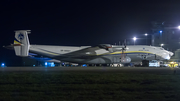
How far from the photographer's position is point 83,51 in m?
43.7

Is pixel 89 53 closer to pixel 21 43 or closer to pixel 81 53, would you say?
pixel 81 53

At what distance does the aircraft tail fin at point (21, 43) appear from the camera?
3975cm

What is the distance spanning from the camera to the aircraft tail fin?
130 ft

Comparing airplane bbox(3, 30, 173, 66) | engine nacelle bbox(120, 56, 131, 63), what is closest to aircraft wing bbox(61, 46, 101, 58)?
airplane bbox(3, 30, 173, 66)

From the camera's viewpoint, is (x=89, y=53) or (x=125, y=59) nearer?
(x=89, y=53)

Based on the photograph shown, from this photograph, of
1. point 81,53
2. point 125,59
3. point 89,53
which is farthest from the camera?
point 125,59

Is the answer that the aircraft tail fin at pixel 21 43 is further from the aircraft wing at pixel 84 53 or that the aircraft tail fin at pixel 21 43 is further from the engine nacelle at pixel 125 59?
the engine nacelle at pixel 125 59

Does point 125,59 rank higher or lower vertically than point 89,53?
lower

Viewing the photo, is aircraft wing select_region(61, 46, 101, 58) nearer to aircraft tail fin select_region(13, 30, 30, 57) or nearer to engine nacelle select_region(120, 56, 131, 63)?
engine nacelle select_region(120, 56, 131, 63)

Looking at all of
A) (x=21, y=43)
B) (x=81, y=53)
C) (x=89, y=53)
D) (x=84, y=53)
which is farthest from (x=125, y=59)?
(x=21, y=43)

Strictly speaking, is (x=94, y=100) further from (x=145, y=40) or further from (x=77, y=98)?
(x=145, y=40)

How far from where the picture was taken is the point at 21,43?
4012 cm

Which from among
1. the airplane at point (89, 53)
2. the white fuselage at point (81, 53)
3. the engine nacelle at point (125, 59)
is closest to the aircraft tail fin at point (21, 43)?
the airplane at point (89, 53)

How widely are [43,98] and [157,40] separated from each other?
79.1 metres
